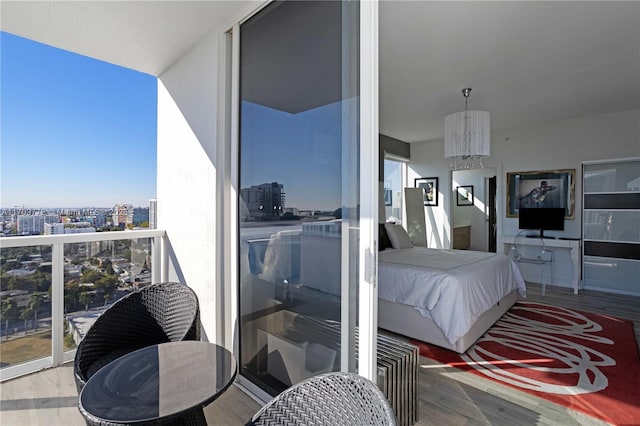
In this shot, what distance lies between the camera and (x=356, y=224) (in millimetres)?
1519

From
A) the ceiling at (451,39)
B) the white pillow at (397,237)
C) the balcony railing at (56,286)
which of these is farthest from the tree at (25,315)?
the white pillow at (397,237)

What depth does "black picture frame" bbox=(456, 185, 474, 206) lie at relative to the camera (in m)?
8.08

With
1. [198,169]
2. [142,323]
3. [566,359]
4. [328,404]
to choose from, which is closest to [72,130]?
[198,169]

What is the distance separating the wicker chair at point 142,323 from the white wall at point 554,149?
565 cm

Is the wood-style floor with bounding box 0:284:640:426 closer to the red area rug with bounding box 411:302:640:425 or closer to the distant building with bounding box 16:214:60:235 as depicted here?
the red area rug with bounding box 411:302:640:425

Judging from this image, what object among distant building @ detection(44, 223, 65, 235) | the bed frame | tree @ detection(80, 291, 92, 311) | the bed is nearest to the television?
the bed

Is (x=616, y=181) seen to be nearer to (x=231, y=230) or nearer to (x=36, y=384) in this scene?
(x=231, y=230)

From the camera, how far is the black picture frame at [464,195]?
318 inches

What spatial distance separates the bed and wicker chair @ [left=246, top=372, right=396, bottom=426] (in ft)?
6.61

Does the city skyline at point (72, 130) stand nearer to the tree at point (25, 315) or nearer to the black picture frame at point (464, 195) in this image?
the tree at point (25, 315)

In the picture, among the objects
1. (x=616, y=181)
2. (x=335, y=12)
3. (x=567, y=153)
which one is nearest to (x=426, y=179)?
(x=567, y=153)

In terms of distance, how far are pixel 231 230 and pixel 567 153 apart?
18.0 feet

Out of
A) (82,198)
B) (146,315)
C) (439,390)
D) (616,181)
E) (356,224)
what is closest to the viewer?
(356,224)

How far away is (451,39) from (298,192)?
78.3 inches
